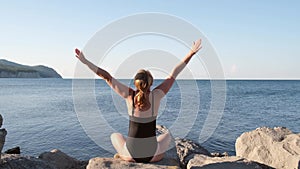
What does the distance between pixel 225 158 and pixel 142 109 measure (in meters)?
2.46

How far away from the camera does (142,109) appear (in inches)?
211

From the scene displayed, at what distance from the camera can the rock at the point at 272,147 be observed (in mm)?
7469

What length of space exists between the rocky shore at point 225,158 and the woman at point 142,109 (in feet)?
0.83

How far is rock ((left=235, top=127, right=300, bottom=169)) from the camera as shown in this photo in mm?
7469

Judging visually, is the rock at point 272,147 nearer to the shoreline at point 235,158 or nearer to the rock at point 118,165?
the shoreline at point 235,158

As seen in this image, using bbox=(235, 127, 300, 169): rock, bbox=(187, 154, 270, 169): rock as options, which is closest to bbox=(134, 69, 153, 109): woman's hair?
bbox=(187, 154, 270, 169): rock

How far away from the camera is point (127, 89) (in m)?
5.35

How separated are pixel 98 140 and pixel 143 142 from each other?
37.7ft

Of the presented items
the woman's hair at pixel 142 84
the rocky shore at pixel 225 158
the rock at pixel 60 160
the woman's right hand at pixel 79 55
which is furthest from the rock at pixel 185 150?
the woman's right hand at pixel 79 55

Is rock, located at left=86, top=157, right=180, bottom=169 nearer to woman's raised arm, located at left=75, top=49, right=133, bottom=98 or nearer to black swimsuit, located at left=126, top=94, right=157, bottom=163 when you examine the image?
black swimsuit, located at left=126, top=94, right=157, bottom=163

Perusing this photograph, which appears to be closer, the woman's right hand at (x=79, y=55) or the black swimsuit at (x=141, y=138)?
the woman's right hand at (x=79, y=55)

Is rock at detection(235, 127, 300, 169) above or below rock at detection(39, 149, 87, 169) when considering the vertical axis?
above

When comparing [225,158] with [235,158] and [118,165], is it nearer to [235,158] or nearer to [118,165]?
[235,158]

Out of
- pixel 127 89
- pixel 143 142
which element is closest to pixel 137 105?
pixel 127 89
